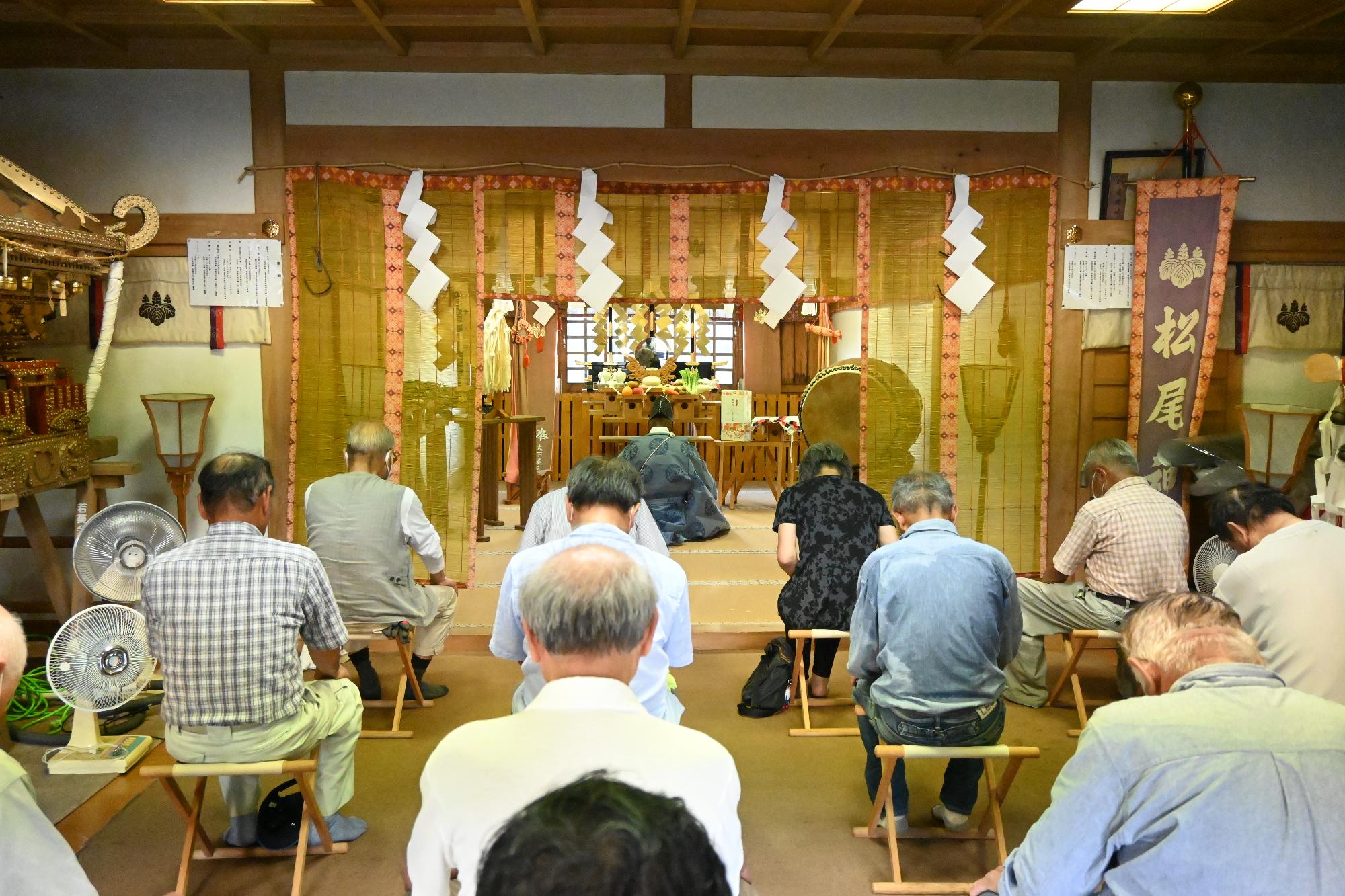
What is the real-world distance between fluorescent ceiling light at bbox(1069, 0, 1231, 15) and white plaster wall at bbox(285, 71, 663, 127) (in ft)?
6.89

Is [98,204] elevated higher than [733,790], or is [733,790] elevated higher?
[98,204]

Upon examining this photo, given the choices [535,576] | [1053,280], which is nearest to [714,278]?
[1053,280]

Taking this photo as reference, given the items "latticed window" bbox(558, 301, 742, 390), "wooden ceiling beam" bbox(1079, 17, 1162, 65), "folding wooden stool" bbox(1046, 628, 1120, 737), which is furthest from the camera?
"latticed window" bbox(558, 301, 742, 390)

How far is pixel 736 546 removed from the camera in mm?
7105

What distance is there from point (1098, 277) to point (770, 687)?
2945mm

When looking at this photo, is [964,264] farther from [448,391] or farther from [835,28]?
[448,391]

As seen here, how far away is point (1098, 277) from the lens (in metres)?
5.20

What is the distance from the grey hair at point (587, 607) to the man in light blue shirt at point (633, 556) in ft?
2.15

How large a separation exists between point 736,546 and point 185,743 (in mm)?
4880

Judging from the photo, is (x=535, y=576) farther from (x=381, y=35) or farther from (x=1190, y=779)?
(x=381, y=35)

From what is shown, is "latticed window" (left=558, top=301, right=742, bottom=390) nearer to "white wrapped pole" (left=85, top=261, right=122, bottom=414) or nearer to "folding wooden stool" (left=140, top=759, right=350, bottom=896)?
"white wrapped pole" (left=85, top=261, right=122, bottom=414)

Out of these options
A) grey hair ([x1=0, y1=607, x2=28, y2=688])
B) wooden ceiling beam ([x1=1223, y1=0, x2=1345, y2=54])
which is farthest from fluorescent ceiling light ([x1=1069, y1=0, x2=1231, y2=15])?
grey hair ([x1=0, y1=607, x2=28, y2=688])

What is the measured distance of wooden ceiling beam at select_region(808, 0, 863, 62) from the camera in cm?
427

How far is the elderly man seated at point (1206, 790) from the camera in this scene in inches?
58.6
